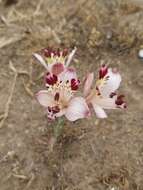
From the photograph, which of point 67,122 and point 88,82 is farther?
point 67,122

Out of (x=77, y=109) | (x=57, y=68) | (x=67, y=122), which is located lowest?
(x=67, y=122)

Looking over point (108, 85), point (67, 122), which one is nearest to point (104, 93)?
point (108, 85)

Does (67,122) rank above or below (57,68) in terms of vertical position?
below

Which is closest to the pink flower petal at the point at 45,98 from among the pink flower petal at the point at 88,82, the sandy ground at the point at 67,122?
the pink flower petal at the point at 88,82

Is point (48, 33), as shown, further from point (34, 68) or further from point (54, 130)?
point (54, 130)

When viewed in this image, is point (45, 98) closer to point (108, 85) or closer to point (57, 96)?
point (57, 96)

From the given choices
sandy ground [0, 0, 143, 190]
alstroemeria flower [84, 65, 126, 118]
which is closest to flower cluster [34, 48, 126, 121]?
alstroemeria flower [84, 65, 126, 118]
